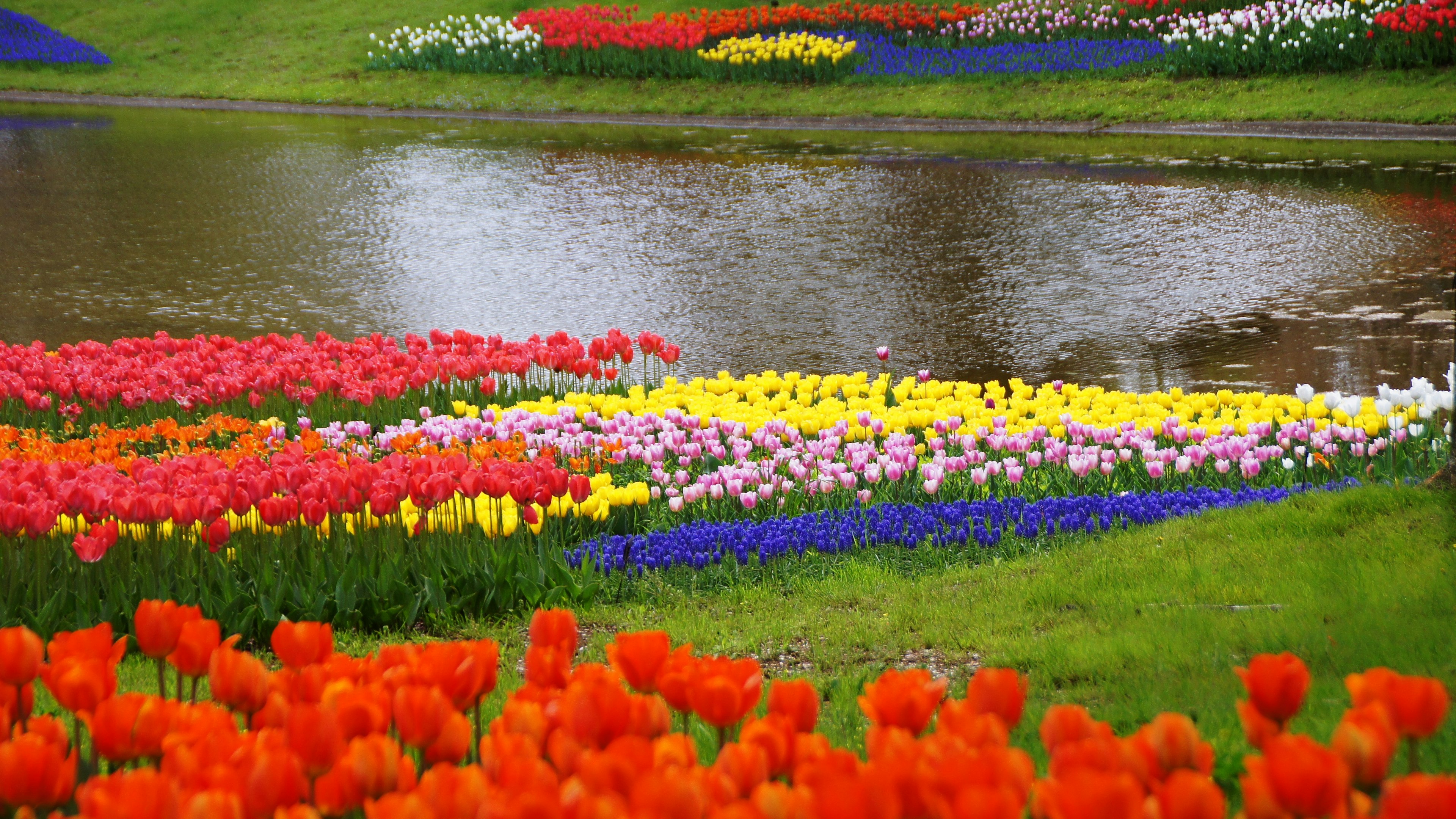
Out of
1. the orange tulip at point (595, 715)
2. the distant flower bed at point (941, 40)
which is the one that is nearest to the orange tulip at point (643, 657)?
the orange tulip at point (595, 715)

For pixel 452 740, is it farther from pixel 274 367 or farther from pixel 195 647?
pixel 274 367

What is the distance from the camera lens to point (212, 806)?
154cm

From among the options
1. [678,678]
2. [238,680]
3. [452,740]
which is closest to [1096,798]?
[678,678]

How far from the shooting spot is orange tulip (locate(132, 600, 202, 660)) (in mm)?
2236

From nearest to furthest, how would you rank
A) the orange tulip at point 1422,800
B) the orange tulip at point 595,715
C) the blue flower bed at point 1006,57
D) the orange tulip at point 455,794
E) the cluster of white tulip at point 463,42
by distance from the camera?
the orange tulip at point 1422,800 → the orange tulip at point 455,794 → the orange tulip at point 595,715 → the blue flower bed at point 1006,57 → the cluster of white tulip at point 463,42

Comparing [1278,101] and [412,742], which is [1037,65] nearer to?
[1278,101]

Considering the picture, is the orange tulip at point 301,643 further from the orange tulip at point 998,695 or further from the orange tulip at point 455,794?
the orange tulip at point 998,695

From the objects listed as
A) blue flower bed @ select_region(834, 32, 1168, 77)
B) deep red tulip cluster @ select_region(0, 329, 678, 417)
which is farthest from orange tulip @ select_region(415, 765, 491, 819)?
blue flower bed @ select_region(834, 32, 1168, 77)

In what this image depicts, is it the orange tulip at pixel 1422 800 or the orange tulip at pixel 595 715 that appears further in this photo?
the orange tulip at pixel 595 715

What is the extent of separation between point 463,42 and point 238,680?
26003mm

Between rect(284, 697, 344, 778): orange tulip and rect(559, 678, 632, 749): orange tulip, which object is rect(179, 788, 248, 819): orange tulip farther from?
rect(559, 678, 632, 749): orange tulip

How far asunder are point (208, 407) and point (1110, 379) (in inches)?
214

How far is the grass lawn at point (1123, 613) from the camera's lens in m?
3.15

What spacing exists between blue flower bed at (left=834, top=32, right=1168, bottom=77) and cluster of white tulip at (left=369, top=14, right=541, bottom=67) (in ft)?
21.3
